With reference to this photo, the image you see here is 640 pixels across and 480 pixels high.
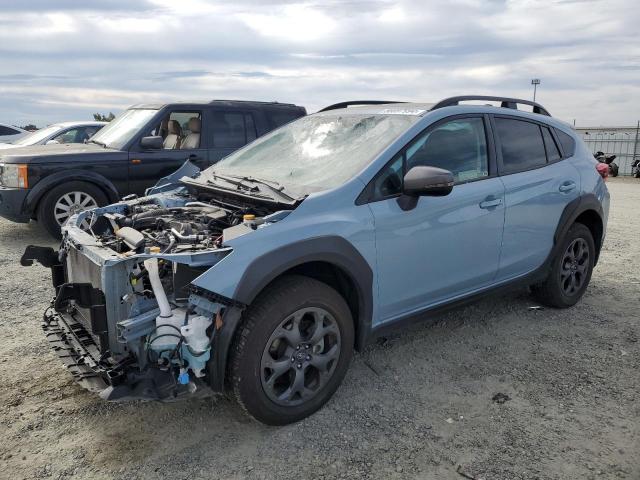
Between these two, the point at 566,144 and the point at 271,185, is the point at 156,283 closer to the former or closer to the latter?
the point at 271,185

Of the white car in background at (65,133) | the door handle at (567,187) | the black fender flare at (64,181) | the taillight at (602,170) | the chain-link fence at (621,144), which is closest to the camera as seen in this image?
the door handle at (567,187)

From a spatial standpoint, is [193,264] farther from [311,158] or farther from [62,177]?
[62,177]

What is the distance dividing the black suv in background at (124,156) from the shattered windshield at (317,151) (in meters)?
3.24

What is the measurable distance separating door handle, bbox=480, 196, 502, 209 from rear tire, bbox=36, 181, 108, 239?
209 inches

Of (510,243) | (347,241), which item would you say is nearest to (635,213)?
(510,243)

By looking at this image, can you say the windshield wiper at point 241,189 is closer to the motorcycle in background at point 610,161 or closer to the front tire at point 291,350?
the front tire at point 291,350

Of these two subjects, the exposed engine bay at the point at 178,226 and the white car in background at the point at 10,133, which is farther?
the white car in background at the point at 10,133

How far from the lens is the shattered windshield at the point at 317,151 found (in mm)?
3527

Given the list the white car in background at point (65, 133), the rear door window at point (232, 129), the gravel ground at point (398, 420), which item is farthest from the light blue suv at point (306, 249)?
the white car in background at point (65, 133)

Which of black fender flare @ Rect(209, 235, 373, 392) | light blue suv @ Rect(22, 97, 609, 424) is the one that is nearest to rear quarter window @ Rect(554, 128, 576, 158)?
light blue suv @ Rect(22, 97, 609, 424)

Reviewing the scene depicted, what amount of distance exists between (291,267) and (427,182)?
0.98 meters

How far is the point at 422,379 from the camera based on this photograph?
3740 mm

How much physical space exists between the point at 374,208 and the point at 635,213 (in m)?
9.50

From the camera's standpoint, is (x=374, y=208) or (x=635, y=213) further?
(x=635, y=213)
